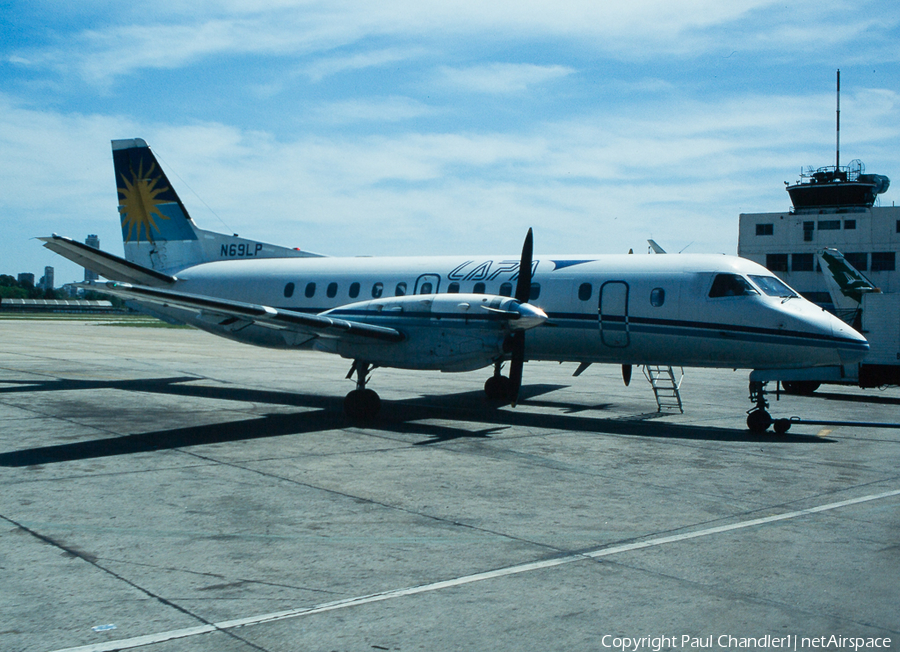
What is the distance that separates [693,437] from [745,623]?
8.60 metres

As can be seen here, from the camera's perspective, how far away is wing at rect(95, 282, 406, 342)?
13.1 m

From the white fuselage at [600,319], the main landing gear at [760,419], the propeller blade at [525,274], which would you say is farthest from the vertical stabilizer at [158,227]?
the main landing gear at [760,419]

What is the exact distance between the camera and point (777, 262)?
64875mm

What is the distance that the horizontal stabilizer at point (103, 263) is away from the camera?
15.0 m

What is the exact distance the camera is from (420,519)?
25.4 feet

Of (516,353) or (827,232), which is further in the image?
(827,232)

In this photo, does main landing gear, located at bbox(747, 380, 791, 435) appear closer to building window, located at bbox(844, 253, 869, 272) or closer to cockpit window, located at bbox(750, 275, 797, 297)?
cockpit window, located at bbox(750, 275, 797, 297)

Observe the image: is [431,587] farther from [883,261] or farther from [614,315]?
[883,261]

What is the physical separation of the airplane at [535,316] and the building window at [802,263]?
5247cm

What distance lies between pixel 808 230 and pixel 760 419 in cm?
5477

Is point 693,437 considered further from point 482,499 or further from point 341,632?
point 341,632

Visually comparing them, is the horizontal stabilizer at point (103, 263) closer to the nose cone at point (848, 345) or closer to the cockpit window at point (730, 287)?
the cockpit window at point (730, 287)

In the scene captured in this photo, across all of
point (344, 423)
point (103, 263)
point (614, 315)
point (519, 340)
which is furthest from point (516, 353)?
point (103, 263)

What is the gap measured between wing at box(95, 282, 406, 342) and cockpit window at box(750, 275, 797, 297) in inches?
265
